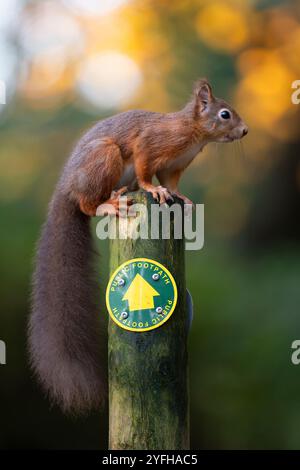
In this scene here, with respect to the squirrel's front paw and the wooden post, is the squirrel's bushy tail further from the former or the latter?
the squirrel's front paw

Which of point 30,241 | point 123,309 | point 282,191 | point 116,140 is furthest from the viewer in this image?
point 282,191

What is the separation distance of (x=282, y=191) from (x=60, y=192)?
1.77 m

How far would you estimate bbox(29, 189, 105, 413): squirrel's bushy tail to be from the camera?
71.7 inches

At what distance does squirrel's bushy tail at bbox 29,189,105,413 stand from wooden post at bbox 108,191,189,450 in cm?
13

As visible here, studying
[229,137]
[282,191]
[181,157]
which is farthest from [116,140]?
[282,191]

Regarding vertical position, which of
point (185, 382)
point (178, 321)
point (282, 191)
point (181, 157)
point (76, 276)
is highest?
point (282, 191)

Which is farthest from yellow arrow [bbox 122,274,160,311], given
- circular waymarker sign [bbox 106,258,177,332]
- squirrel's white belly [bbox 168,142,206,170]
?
squirrel's white belly [bbox 168,142,206,170]

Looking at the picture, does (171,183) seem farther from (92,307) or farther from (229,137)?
(92,307)

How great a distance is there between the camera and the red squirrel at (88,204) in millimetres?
1841

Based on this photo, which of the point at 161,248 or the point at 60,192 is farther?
the point at 60,192

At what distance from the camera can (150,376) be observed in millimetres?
1689

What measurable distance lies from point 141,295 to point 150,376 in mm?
220

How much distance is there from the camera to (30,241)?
9.92 ft

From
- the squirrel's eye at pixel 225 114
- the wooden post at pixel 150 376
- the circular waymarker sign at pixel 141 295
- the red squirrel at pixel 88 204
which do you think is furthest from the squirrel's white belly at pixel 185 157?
the circular waymarker sign at pixel 141 295
